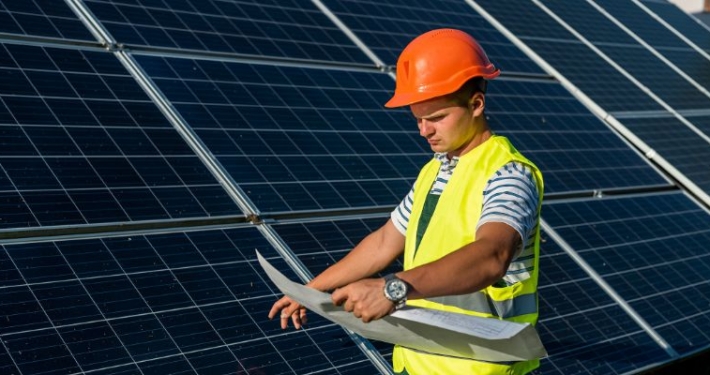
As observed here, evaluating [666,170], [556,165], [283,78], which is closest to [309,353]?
[283,78]

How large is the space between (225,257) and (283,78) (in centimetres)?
237

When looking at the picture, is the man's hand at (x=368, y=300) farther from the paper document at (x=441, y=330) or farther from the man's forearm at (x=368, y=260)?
the man's forearm at (x=368, y=260)

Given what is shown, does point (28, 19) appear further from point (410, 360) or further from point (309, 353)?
point (410, 360)

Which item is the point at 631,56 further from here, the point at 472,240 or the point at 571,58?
the point at 472,240

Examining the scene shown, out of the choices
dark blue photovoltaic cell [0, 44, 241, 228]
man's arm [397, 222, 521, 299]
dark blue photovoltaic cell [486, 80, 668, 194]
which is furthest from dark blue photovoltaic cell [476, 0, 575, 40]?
man's arm [397, 222, 521, 299]

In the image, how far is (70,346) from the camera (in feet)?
15.7

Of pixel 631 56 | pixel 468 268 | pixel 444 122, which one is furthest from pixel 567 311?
pixel 631 56

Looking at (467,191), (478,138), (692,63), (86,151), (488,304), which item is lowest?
(692,63)

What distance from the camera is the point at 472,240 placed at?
382 centimetres

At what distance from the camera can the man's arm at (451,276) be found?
10.8ft

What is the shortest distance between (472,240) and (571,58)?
7.60 metres

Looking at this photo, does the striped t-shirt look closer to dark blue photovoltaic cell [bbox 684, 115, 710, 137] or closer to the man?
the man

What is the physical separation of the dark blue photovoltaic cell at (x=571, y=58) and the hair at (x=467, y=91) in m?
6.57

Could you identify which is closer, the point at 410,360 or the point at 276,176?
the point at 410,360
